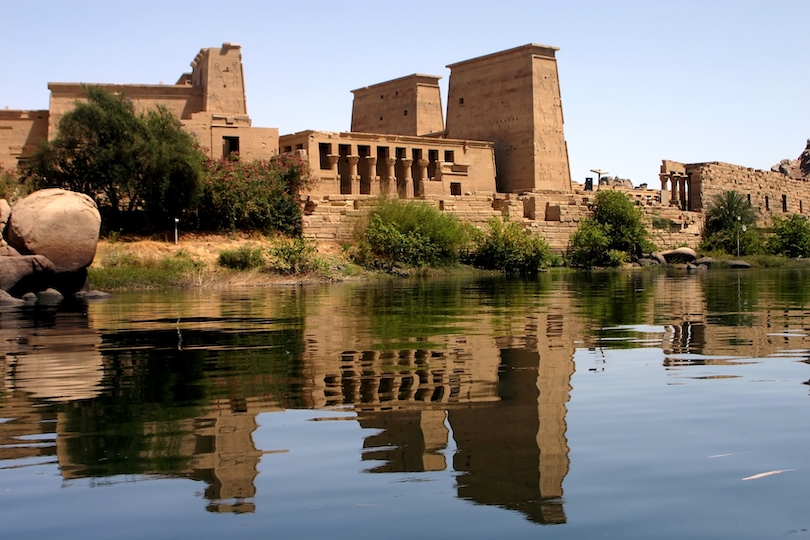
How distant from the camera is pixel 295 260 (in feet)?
90.5

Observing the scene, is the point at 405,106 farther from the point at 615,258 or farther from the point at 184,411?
the point at 184,411

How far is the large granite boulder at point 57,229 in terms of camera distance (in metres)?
17.7

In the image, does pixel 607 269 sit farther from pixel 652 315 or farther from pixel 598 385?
pixel 598 385

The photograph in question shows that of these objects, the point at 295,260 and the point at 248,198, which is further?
the point at 248,198

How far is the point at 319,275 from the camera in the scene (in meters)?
27.0

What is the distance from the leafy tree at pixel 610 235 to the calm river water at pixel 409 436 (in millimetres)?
29198

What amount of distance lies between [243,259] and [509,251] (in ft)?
35.5

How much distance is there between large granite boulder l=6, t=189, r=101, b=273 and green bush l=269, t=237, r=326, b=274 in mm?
9265

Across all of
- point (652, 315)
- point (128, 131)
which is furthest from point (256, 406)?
point (128, 131)

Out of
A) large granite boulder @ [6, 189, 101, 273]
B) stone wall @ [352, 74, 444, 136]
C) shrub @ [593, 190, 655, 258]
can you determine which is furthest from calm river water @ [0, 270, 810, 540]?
stone wall @ [352, 74, 444, 136]

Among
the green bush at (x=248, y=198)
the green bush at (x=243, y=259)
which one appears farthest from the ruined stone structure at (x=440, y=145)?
the green bush at (x=243, y=259)

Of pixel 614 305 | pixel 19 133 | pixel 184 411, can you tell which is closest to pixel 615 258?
pixel 19 133

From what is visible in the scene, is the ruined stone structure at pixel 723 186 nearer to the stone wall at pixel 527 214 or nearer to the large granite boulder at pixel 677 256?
the stone wall at pixel 527 214

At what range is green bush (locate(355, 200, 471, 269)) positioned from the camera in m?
31.3
